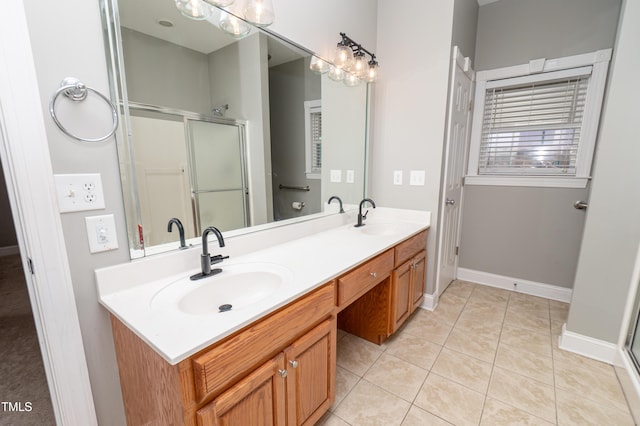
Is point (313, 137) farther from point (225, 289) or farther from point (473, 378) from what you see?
point (473, 378)

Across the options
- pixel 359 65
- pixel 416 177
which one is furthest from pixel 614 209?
pixel 359 65

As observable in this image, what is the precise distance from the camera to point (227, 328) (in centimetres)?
77

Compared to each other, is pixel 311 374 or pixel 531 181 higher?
pixel 531 181

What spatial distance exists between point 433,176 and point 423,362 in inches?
52.2

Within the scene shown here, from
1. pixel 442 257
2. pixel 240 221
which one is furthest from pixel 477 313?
pixel 240 221

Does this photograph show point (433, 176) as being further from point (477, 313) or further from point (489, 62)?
point (489, 62)

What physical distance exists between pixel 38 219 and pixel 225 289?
2.07 feet

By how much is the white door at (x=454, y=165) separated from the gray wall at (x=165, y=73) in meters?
1.78

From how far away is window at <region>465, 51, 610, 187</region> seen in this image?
2.29 meters

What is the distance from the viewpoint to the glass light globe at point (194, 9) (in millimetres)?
1142

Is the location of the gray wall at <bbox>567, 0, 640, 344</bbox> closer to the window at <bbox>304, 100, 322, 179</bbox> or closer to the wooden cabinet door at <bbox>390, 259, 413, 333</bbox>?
the wooden cabinet door at <bbox>390, 259, 413, 333</bbox>

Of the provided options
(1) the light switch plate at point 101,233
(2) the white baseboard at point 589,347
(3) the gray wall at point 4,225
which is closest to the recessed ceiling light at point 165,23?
(1) the light switch plate at point 101,233

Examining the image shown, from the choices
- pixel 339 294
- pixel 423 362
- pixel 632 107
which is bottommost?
pixel 423 362

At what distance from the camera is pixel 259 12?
1264 millimetres
